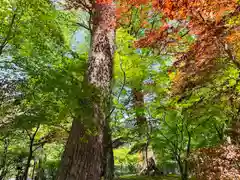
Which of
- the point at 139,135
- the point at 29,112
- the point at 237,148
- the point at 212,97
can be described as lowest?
the point at 237,148

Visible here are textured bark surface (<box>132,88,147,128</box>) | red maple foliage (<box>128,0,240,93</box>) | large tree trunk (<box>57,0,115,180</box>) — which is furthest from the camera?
textured bark surface (<box>132,88,147,128</box>)

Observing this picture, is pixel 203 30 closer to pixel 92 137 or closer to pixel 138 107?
pixel 138 107

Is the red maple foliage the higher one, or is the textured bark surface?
the red maple foliage

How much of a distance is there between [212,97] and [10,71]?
16.8 ft

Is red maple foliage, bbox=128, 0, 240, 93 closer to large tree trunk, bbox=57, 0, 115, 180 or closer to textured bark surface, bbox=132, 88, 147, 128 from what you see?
textured bark surface, bbox=132, 88, 147, 128

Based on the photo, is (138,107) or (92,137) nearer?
(92,137)

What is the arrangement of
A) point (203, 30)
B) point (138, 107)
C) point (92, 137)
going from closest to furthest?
point (92, 137)
point (203, 30)
point (138, 107)

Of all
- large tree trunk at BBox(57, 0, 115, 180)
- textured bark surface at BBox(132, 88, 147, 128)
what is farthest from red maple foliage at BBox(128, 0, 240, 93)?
large tree trunk at BBox(57, 0, 115, 180)

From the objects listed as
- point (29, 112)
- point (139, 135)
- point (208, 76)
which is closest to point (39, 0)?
point (29, 112)

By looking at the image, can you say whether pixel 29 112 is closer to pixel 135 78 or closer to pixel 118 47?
pixel 135 78

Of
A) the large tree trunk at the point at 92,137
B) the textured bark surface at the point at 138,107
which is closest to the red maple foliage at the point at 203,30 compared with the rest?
the textured bark surface at the point at 138,107

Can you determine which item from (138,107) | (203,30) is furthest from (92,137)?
(203,30)

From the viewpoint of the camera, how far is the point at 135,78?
18.6 feet

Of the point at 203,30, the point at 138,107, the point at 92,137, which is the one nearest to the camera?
the point at 92,137
